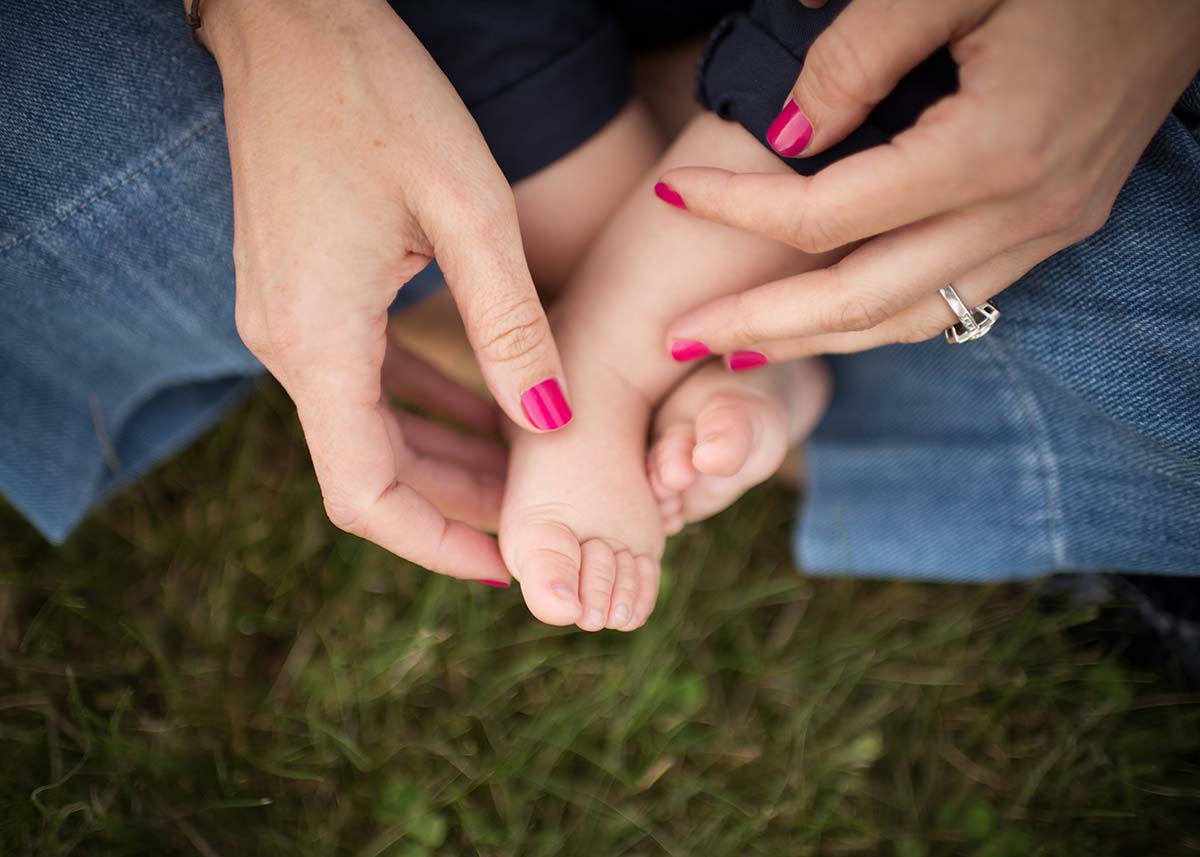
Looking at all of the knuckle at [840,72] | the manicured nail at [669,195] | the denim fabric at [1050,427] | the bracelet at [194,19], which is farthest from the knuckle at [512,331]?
the denim fabric at [1050,427]

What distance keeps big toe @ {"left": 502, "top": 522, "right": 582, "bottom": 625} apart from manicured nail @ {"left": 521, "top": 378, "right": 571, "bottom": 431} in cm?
11

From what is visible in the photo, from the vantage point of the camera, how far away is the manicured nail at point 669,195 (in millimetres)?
897

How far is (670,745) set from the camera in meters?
1.20

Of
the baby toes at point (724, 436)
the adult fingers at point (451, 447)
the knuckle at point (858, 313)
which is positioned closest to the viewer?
the knuckle at point (858, 313)

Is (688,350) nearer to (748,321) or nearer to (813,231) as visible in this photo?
(748,321)

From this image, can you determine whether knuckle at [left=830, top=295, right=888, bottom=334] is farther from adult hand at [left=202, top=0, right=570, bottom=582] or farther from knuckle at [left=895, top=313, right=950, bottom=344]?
adult hand at [left=202, top=0, right=570, bottom=582]

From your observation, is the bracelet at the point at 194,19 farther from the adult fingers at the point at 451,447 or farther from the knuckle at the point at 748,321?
the knuckle at the point at 748,321

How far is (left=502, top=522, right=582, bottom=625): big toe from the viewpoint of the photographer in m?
0.82

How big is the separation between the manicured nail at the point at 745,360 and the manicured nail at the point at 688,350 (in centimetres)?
5

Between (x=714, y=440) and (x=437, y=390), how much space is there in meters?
0.58

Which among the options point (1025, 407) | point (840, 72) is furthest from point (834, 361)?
point (840, 72)

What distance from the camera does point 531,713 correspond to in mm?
1224

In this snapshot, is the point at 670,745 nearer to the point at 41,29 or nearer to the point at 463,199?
the point at 463,199

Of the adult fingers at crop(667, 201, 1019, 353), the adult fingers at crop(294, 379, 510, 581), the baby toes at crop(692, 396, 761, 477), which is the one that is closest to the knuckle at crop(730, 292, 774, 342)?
the adult fingers at crop(667, 201, 1019, 353)
